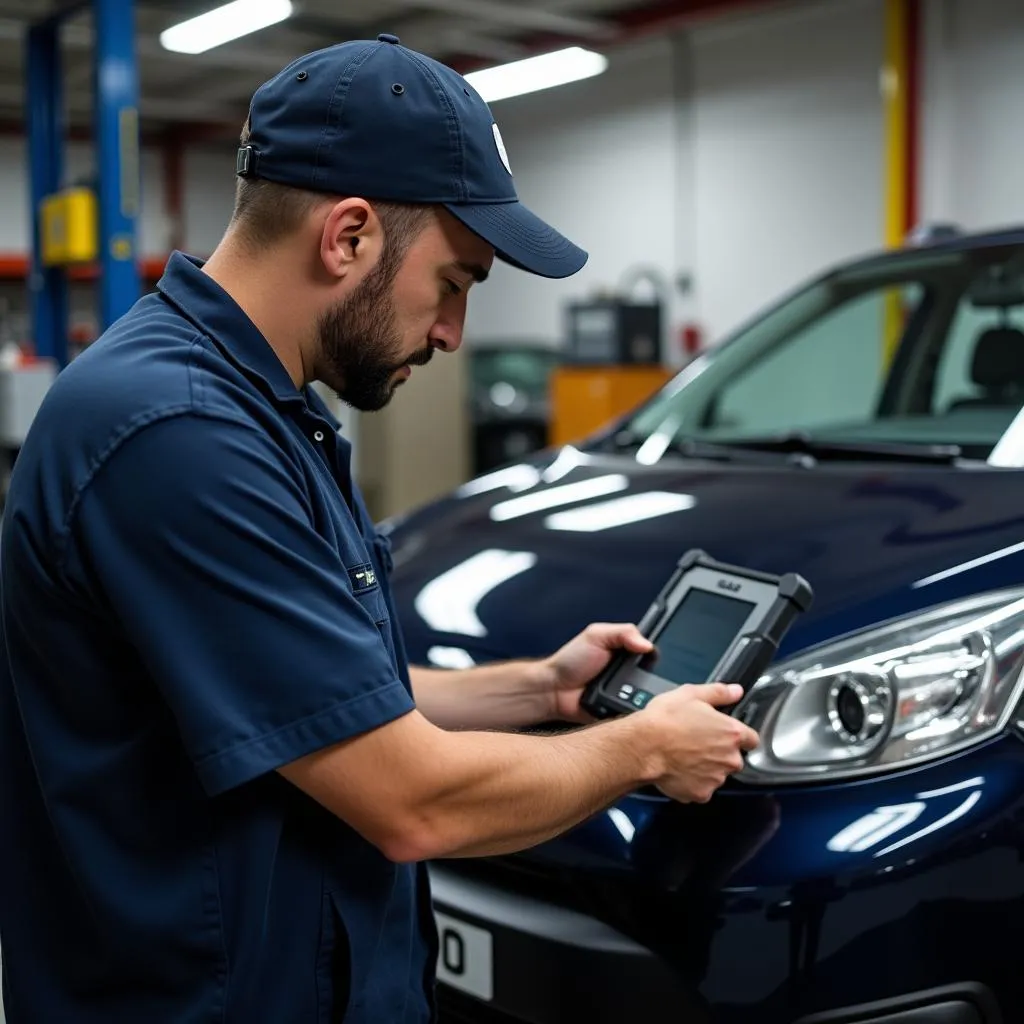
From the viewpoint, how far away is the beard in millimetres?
1158

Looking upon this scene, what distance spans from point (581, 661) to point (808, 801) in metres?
0.30

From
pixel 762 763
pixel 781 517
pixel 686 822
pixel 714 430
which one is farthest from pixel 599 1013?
pixel 714 430

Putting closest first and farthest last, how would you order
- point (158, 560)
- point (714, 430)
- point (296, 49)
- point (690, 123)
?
point (158, 560)
point (714, 430)
point (690, 123)
point (296, 49)

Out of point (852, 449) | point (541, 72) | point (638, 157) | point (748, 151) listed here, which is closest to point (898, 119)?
point (748, 151)

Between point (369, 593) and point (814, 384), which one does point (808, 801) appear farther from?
point (814, 384)

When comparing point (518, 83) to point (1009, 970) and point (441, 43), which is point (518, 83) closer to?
point (441, 43)

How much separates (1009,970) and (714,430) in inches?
53.3

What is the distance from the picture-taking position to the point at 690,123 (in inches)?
358

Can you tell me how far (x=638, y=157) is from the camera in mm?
9508

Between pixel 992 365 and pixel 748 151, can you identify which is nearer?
pixel 992 365

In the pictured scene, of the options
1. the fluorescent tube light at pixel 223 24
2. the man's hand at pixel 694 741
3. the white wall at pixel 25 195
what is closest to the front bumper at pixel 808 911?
the man's hand at pixel 694 741

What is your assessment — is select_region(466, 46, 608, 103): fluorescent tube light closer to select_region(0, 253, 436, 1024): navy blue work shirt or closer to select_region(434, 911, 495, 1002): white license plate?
select_region(434, 911, 495, 1002): white license plate

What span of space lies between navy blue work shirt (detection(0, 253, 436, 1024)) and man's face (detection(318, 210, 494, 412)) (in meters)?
0.06

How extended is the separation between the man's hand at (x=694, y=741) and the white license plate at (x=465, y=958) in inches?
15.1
